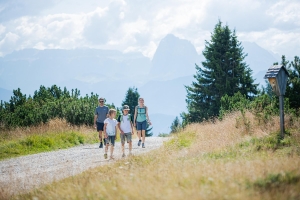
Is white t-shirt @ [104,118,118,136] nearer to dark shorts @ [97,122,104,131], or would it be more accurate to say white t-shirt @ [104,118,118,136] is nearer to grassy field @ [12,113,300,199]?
grassy field @ [12,113,300,199]

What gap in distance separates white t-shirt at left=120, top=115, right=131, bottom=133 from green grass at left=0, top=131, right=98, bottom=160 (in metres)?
4.59

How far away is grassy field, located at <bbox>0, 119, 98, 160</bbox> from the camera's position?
549 inches

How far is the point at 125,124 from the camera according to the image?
1155 centimetres

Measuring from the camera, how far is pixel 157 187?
206 inches

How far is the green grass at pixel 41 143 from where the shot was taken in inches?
536

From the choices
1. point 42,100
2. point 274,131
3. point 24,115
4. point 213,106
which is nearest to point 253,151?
point 274,131

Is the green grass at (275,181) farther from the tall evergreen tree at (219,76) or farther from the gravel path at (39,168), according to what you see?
the tall evergreen tree at (219,76)

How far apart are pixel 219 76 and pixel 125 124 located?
78.4 feet

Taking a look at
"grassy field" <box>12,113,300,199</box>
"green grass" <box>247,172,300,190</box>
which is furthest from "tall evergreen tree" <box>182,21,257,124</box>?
"green grass" <box>247,172,300,190</box>

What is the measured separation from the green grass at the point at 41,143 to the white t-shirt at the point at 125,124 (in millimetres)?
4592

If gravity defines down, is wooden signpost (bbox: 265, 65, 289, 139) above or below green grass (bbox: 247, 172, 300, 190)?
above

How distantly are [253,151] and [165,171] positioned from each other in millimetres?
3118

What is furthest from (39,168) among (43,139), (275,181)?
(275,181)

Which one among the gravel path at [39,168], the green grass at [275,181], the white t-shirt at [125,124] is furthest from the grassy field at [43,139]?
the green grass at [275,181]
